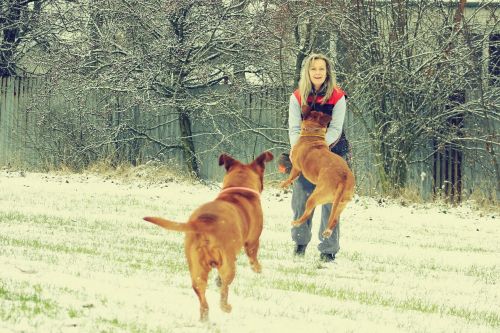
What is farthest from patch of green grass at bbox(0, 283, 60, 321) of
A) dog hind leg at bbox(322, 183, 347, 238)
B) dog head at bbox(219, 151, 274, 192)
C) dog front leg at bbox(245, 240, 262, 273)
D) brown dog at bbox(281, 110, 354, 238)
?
dog hind leg at bbox(322, 183, 347, 238)

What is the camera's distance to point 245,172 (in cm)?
516

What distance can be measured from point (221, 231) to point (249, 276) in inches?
137

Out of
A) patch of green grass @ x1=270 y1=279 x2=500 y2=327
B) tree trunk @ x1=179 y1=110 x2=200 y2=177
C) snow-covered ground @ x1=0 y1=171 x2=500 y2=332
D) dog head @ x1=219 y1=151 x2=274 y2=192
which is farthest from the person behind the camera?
tree trunk @ x1=179 y1=110 x2=200 y2=177

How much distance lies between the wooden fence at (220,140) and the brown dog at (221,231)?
44.5ft

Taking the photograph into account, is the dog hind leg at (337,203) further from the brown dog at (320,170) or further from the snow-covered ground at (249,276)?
the snow-covered ground at (249,276)

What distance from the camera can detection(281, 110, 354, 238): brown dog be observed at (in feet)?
18.7

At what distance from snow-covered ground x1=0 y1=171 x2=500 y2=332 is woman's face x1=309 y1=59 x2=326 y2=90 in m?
1.65

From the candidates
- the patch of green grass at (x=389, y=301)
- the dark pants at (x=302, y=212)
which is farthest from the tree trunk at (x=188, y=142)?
the patch of green grass at (x=389, y=301)

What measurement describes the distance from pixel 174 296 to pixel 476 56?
12385mm

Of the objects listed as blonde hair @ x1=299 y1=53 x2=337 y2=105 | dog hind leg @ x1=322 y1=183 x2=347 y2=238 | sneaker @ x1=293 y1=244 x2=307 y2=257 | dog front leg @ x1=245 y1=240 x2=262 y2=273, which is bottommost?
sneaker @ x1=293 y1=244 x2=307 y2=257

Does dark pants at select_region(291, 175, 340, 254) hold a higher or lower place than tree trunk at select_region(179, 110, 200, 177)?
lower

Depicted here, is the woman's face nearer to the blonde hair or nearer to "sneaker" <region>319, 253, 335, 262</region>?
the blonde hair

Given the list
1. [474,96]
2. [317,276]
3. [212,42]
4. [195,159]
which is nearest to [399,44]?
[474,96]

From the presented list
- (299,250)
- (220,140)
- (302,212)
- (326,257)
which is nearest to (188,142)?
(220,140)
